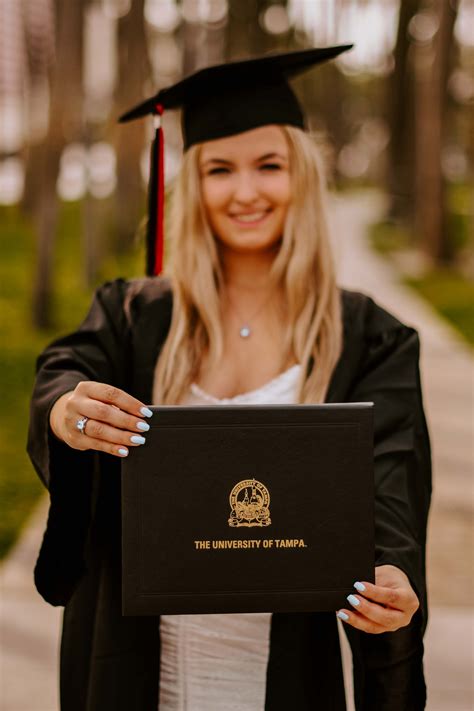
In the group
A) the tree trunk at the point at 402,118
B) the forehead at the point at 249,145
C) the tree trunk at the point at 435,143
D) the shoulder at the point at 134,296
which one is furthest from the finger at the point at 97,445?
the tree trunk at the point at 402,118

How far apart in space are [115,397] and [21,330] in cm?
995

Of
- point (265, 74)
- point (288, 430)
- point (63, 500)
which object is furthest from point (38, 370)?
point (265, 74)

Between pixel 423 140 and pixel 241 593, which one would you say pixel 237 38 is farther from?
pixel 241 593

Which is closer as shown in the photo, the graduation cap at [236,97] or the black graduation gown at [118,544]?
the black graduation gown at [118,544]

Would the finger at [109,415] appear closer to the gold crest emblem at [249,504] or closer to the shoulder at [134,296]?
the gold crest emblem at [249,504]

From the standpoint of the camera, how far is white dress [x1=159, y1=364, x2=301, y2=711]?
2.21 meters

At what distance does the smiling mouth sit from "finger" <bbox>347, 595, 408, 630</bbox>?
3.18ft

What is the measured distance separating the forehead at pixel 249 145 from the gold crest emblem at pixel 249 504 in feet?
3.06

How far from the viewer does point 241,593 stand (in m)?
1.78

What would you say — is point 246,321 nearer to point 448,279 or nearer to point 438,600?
point 438,600

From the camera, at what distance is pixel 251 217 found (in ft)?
7.84

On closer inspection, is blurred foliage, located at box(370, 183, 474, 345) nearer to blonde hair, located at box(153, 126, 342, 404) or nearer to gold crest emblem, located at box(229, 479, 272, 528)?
blonde hair, located at box(153, 126, 342, 404)

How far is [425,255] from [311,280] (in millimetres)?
16981

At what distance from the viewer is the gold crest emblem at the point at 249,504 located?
5.78 ft
